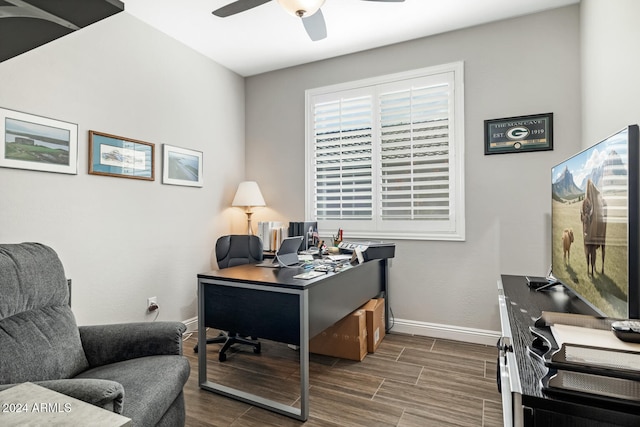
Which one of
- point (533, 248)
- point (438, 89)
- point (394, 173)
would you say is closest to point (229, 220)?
point (394, 173)

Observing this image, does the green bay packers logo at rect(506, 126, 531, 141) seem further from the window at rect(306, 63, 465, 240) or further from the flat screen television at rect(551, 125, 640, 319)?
the flat screen television at rect(551, 125, 640, 319)

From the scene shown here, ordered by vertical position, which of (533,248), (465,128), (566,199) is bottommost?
(533,248)

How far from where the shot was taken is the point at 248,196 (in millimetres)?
3824

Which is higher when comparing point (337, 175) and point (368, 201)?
point (337, 175)

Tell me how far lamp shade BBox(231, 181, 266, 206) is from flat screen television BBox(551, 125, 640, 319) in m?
2.87

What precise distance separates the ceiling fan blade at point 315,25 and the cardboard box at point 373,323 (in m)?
2.23

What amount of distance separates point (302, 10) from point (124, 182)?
198 centimetres

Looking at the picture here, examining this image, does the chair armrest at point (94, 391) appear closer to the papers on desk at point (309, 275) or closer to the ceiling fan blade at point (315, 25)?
the papers on desk at point (309, 275)

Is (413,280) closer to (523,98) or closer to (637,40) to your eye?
(523,98)

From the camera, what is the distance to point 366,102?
356cm

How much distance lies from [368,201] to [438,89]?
4.14 feet

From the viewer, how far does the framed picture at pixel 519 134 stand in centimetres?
284

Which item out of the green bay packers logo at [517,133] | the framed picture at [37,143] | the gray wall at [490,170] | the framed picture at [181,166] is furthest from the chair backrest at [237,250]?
the green bay packers logo at [517,133]

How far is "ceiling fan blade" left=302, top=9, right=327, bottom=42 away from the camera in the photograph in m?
2.34
